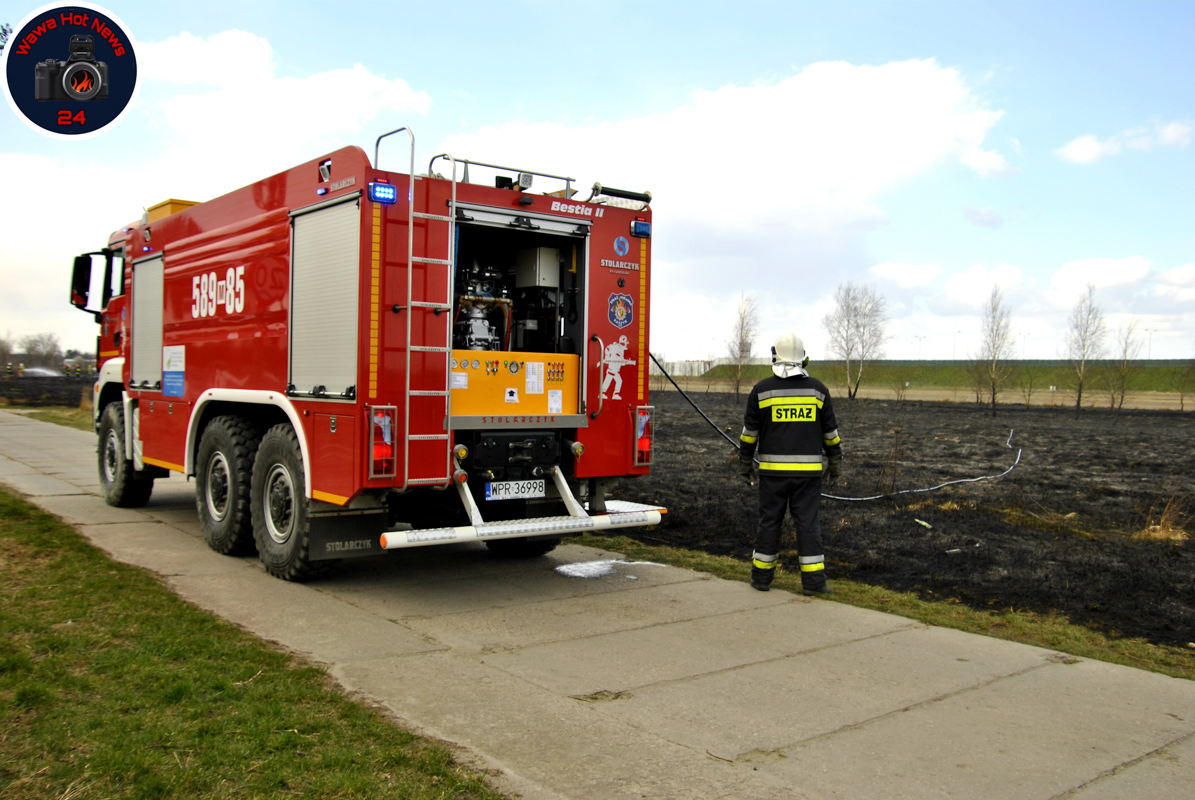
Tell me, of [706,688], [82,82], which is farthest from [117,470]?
[706,688]

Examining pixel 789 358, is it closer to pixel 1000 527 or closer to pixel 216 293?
pixel 1000 527

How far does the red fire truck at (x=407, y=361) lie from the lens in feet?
20.5

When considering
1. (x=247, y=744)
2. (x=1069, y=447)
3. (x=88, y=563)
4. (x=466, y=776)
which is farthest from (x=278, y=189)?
(x=1069, y=447)

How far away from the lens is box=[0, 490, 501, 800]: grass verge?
11.1 ft

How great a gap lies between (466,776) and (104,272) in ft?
32.2

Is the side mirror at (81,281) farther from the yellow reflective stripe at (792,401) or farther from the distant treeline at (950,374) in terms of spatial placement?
the distant treeline at (950,374)

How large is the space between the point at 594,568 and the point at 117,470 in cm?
607

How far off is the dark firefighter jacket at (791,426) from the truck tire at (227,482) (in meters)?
4.18

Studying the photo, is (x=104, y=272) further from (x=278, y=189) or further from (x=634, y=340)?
(x=634, y=340)

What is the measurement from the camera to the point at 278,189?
7215mm

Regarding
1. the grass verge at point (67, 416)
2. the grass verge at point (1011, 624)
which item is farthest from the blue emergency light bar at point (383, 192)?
the grass verge at point (67, 416)

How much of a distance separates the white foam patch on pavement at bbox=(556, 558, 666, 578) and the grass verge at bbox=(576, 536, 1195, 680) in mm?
337

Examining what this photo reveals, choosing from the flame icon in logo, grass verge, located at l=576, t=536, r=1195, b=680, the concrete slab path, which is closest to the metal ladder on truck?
the concrete slab path

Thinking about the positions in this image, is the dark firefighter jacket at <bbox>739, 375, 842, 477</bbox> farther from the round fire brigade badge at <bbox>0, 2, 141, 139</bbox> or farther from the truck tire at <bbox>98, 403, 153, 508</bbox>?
the truck tire at <bbox>98, 403, 153, 508</bbox>
